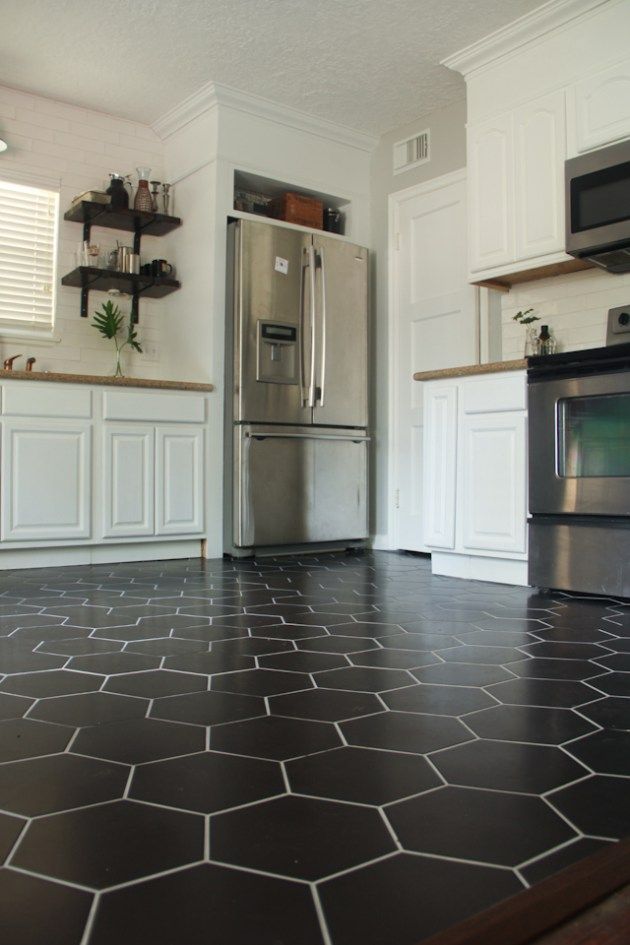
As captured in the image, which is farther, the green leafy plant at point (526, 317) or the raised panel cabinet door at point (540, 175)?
the green leafy plant at point (526, 317)

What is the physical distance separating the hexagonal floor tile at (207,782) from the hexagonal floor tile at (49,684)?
476 mm

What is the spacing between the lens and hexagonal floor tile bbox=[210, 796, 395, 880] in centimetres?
88

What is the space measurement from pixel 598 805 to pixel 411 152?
409 centimetres

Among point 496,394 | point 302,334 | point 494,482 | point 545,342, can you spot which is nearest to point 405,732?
point 494,482

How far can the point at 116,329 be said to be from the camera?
4.29 metres

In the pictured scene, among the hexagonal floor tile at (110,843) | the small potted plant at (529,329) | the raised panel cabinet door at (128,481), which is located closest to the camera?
the hexagonal floor tile at (110,843)

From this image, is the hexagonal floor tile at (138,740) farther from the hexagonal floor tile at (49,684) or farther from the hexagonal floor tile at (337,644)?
the hexagonal floor tile at (337,644)

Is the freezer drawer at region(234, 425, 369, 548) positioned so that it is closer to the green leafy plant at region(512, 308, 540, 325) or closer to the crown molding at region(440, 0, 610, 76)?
the green leafy plant at region(512, 308, 540, 325)

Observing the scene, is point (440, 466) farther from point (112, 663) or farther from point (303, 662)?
point (112, 663)

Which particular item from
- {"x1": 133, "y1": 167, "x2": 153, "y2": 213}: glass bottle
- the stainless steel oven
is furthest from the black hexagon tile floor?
{"x1": 133, "y1": 167, "x2": 153, "y2": 213}: glass bottle

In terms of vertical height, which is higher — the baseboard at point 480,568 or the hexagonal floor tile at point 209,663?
the baseboard at point 480,568

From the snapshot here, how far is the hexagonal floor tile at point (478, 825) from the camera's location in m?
0.91

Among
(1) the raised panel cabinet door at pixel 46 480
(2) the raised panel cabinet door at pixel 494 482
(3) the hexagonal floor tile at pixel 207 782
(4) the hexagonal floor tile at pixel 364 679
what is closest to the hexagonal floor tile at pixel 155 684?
(4) the hexagonal floor tile at pixel 364 679

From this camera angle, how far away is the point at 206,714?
142cm
